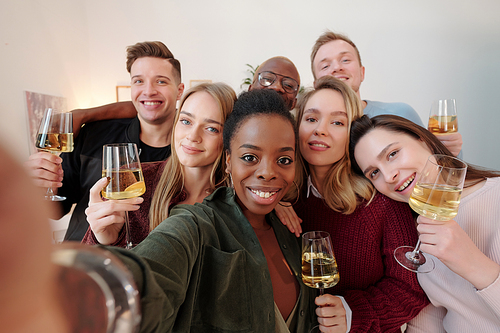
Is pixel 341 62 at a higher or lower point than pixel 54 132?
higher

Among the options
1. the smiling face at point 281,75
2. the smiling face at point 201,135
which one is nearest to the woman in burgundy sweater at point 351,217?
the smiling face at point 281,75

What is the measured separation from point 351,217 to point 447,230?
1.80ft

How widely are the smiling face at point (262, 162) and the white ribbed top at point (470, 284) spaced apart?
0.93 metres

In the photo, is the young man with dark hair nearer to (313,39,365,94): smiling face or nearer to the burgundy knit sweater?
(313,39,365,94): smiling face

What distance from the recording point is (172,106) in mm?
2758

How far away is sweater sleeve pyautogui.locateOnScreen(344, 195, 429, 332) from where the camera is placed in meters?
1.47

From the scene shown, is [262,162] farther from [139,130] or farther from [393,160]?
[139,130]

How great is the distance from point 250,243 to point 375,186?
85 cm

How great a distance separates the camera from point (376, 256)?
5.57 ft

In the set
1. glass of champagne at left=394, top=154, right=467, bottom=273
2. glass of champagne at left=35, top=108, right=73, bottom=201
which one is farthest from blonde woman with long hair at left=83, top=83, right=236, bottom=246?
glass of champagne at left=394, top=154, right=467, bottom=273

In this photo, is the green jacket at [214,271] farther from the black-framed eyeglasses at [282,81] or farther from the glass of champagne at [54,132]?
the glass of champagne at [54,132]

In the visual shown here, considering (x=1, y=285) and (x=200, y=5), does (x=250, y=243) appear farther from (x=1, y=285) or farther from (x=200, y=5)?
(x=200, y=5)

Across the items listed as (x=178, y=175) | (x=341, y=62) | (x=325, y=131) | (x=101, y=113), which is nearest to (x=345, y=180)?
(x=325, y=131)

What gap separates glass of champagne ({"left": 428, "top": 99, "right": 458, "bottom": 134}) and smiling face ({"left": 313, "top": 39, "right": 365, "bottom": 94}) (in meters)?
0.94
